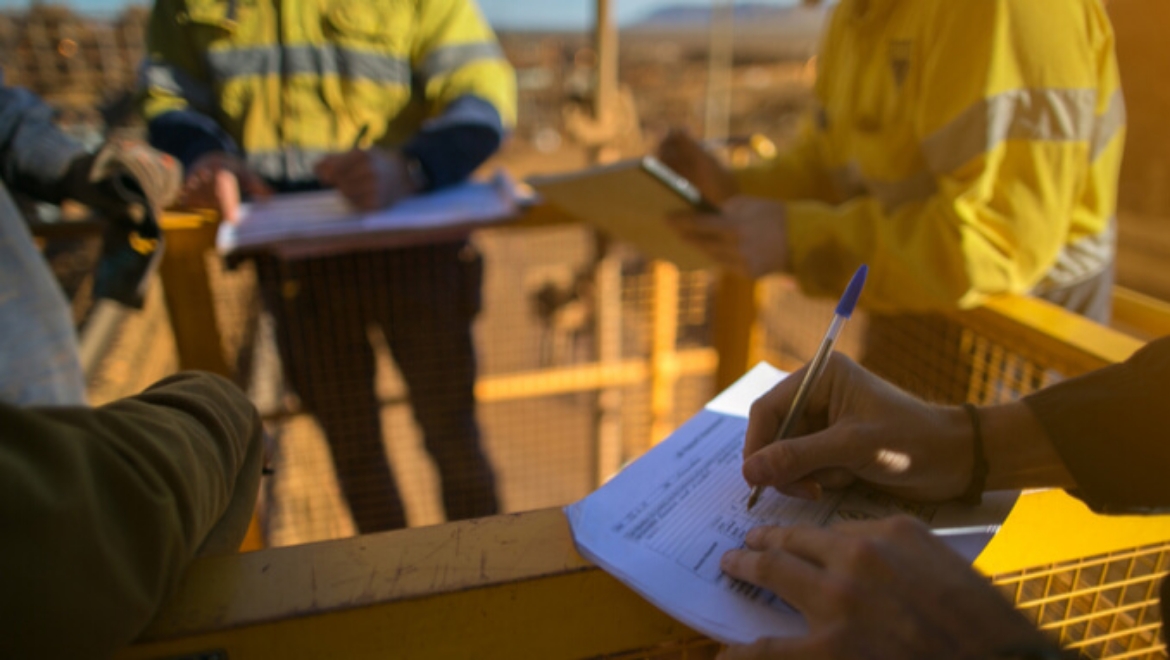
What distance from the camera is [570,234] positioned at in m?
4.97

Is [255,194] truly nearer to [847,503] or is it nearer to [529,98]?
[847,503]

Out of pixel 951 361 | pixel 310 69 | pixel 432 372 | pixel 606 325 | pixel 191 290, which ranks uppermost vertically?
pixel 310 69

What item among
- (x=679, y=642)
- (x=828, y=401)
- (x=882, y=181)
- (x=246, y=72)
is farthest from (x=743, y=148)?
(x=679, y=642)

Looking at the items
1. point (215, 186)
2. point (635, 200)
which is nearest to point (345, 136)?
point (215, 186)

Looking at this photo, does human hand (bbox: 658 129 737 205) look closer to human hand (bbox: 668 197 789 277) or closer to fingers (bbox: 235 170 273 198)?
human hand (bbox: 668 197 789 277)

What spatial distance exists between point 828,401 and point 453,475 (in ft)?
5.94

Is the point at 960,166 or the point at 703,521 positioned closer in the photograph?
the point at 703,521

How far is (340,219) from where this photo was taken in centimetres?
179

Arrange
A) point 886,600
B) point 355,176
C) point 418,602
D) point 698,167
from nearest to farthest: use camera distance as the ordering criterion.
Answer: point 886,600
point 418,602
point 355,176
point 698,167

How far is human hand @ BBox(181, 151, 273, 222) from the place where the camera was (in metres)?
1.83

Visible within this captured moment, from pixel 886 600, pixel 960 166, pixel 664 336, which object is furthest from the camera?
pixel 664 336

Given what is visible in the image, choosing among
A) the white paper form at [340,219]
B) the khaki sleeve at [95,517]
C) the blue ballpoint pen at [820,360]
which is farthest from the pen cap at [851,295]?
the white paper form at [340,219]

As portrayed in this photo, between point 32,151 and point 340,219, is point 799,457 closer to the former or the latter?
point 340,219

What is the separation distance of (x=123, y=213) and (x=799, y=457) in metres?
1.57
